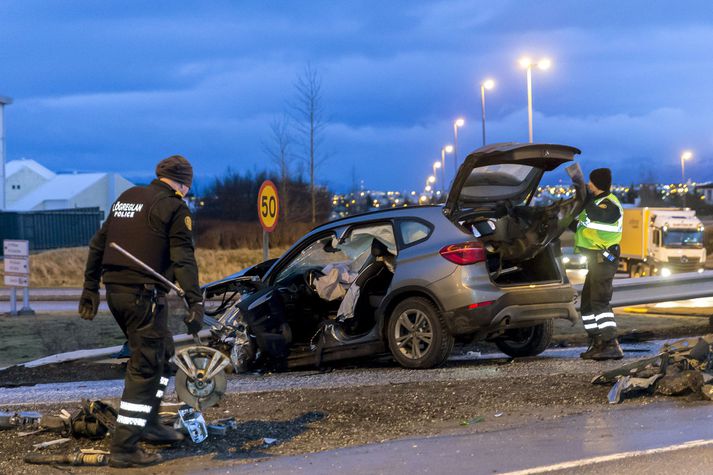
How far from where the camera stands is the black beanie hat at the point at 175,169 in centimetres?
595

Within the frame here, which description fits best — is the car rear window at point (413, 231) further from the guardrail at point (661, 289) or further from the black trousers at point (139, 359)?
the guardrail at point (661, 289)

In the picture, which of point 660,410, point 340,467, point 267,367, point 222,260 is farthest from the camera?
point 222,260

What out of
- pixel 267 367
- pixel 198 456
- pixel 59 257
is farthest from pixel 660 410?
pixel 59 257

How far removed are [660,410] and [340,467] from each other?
8.29 ft

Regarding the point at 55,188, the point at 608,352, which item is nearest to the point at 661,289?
the point at 608,352

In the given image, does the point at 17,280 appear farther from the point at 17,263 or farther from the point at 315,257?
the point at 315,257

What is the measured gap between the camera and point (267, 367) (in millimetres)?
10117

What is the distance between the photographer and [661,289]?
1366 cm

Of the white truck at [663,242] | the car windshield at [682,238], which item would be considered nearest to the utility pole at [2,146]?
the white truck at [663,242]

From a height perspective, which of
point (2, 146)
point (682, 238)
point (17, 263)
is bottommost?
point (682, 238)

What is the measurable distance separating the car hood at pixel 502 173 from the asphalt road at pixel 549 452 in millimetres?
→ 3383

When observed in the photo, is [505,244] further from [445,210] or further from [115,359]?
[115,359]

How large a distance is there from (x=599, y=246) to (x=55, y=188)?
63.6m

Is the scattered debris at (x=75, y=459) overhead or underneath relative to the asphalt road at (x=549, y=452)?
overhead
